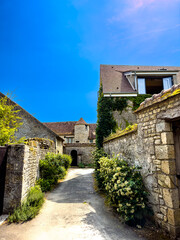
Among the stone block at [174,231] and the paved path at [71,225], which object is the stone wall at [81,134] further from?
the stone block at [174,231]

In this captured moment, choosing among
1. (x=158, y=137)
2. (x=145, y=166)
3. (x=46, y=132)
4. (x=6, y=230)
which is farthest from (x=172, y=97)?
(x=46, y=132)

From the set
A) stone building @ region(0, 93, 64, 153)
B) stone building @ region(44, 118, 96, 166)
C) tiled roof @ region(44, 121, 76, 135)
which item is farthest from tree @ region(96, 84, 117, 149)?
tiled roof @ region(44, 121, 76, 135)

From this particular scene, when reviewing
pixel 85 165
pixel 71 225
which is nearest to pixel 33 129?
pixel 85 165

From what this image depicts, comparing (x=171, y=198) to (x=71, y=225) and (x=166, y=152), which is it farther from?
(x=71, y=225)

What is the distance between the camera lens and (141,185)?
4.11 meters

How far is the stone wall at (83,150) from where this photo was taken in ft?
64.5

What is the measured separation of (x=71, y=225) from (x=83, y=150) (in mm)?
15984

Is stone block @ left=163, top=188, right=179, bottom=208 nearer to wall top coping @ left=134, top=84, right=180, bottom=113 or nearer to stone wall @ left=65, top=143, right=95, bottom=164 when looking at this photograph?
wall top coping @ left=134, top=84, right=180, bottom=113

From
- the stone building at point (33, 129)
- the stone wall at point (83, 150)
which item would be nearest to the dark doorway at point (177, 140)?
the stone building at point (33, 129)

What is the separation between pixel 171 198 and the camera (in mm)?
3383

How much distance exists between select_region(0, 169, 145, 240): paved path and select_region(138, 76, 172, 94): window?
9.76 meters

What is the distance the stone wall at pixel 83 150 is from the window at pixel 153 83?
34.8ft

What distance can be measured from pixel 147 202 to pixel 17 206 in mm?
4064

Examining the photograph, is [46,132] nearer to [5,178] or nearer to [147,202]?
[5,178]
